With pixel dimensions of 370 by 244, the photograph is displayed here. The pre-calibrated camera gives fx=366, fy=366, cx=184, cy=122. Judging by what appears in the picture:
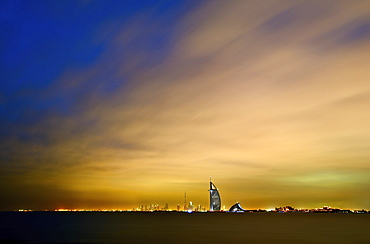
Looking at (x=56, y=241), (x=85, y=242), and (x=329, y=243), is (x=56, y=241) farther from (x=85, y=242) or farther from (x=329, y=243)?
(x=329, y=243)

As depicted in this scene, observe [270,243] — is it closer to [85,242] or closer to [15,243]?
[85,242]

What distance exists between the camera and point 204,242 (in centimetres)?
7494

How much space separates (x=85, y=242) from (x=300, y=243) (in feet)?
139

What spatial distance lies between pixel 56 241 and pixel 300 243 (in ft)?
160

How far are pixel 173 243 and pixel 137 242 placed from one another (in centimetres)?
744

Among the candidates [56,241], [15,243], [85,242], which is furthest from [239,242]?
[15,243]

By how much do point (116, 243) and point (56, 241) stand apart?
40.5 ft

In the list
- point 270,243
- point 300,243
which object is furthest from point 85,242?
point 300,243

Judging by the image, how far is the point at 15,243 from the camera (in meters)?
67.6

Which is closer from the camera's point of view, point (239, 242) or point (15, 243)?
point (15, 243)

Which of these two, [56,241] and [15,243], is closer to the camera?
[15,243]

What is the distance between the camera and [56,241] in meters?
73.2

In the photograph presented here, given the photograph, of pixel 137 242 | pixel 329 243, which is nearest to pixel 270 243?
pixel 329 243

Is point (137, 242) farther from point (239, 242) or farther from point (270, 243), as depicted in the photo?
point (270, 243)
